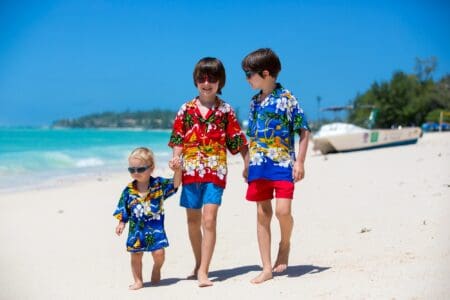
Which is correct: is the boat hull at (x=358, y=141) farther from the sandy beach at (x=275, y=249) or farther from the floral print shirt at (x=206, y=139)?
the floral print shirt at (x=206, y=139)

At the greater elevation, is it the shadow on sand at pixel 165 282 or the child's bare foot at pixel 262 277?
the child's bare foot at pixel 262 277

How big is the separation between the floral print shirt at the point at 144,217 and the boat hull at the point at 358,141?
14.5 metres

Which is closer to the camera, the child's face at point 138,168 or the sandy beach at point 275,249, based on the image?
the sandy beach at point 275,249

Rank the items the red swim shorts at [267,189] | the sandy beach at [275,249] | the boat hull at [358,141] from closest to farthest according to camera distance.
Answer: the sandy beach at [275,249] → the red swim shorts at [267,189] → the boat hull at [358,141]

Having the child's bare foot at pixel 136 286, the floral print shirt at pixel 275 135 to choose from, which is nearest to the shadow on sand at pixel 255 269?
the child's bare foot at pixel 136 286

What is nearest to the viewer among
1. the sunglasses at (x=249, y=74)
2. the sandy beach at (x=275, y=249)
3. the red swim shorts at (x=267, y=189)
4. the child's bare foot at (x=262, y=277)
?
the sandy beach at (x=275, y=249)

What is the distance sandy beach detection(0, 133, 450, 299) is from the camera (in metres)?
3.57

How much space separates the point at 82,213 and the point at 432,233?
468 centimetres

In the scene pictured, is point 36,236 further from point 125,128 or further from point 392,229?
point 125,128

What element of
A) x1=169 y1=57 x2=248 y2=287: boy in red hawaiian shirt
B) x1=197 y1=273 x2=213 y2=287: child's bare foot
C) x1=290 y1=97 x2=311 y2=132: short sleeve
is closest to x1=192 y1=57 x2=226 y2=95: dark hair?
x1=169 y1=57 x2=248 y2=287: boy in red hawaiian shirt

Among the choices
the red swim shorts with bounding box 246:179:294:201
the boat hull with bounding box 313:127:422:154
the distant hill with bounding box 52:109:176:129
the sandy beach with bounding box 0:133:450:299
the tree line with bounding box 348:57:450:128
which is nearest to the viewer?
the sandy beach with bounding box 0:133:450:299

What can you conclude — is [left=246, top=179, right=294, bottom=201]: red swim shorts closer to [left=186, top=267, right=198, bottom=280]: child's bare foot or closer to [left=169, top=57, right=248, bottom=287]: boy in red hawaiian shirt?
[left=169, top=57, right=248, bottom=287]: boy in red hawaiian shirt

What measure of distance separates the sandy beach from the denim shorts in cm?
57

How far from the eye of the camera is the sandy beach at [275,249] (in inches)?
141
